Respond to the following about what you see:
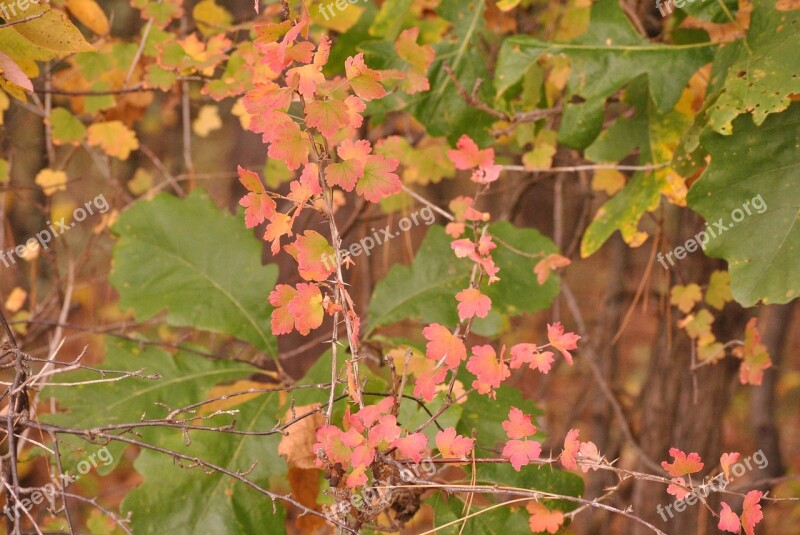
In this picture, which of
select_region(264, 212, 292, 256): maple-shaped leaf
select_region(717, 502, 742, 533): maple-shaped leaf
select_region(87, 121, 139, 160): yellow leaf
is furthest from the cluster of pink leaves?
select_region(87, 121, 139, 160): yellow leaf

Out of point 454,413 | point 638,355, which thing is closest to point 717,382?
point 454,413

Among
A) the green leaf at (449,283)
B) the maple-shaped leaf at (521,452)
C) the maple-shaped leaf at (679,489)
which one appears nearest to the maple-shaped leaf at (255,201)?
the maple-shaped leaf at (521,452)

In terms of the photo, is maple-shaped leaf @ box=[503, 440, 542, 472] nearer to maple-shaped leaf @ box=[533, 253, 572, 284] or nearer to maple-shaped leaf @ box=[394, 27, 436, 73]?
maple-shaped leaf @ box=[533, 253, 572, 284]

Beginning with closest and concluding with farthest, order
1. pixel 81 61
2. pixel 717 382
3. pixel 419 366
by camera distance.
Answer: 1. pixel 419 366
2. pixel 81 61
3. pixel 717 382

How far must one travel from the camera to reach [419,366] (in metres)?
1.74

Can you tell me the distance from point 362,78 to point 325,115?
0.30 ft

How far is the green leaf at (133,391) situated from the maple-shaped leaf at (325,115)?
87 centimetres

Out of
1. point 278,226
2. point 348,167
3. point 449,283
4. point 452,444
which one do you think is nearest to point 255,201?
point 278,226

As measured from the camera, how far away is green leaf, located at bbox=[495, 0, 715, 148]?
1.76 m

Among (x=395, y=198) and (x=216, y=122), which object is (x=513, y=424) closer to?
(x=395, y=198)

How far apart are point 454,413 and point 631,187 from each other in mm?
705

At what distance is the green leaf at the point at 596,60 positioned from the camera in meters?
1.76

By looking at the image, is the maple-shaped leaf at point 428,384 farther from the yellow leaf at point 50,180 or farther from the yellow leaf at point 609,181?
the yellow leaf at point 50,180

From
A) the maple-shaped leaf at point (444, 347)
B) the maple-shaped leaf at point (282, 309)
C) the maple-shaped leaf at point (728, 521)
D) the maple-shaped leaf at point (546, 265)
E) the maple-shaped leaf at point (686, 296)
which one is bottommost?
the maple-shaped leaf at point (686, 296)
